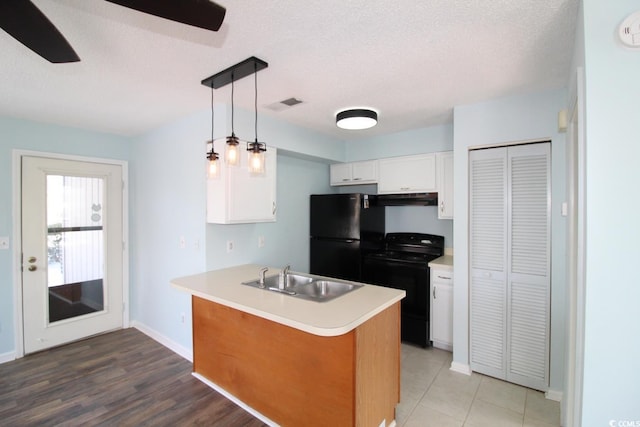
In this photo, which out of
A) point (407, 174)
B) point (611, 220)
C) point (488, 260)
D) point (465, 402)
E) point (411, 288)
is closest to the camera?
point (611, 220)

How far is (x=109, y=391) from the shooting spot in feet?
8.40

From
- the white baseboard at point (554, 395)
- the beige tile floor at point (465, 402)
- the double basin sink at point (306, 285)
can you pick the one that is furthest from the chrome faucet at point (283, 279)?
the white baseboard at point (554, 395)

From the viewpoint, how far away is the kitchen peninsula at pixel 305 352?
1752mm

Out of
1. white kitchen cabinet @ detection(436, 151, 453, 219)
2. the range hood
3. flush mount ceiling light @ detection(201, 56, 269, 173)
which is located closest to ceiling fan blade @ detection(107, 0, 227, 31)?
flush mount ceiling light @ detection(201, 56, 269, 173)

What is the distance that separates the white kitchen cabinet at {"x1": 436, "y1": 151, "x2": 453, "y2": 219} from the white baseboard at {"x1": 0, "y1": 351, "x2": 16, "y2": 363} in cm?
460

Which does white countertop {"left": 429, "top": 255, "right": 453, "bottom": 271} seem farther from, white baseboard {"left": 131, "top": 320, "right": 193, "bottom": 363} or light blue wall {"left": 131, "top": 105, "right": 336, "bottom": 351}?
white baseboard {"left": 131, "top": 320, "right": 193, "bottom": 363}

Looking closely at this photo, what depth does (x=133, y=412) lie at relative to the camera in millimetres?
2297

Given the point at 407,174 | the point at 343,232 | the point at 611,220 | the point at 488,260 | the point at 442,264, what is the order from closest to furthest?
the point at 611,220, the point at 488,260, the point at 442,264, the point at 407,174, the point at 343,232

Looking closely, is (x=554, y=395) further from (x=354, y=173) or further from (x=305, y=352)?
(x=354, y=173)

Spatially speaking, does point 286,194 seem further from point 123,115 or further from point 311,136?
point 123,115

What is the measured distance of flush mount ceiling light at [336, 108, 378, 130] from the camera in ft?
9.14

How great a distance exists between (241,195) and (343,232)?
144 cm

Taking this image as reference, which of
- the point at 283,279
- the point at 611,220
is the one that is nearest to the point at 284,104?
the point at 283,279

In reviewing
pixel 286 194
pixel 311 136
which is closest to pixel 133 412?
pixel 286 194
